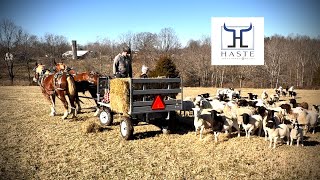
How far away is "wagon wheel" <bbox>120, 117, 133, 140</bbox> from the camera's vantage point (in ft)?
30.0

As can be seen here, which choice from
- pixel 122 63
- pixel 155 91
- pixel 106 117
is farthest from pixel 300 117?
pixel 106 117

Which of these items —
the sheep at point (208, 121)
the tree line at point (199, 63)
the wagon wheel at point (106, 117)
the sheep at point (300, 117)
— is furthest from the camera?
the tree line at point (199, 63)

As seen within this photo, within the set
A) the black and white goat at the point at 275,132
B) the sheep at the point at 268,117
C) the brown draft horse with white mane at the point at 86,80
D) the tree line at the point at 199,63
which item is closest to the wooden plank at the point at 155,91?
the sheep at the point at 268,117

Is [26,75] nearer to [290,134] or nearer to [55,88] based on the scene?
[55,88]

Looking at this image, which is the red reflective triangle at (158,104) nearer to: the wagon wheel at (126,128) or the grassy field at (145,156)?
the wagon wheel at (126,128)

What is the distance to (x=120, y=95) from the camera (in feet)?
29.7

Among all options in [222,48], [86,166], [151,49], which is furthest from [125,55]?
[151,49]

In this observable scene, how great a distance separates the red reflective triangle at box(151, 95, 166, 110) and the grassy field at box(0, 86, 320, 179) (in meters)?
1.06

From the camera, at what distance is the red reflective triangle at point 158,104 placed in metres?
9.12

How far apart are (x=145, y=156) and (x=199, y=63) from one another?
144 feet

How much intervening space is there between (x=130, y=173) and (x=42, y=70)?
10.1 meters

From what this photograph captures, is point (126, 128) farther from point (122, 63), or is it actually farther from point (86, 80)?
point (86, 80)

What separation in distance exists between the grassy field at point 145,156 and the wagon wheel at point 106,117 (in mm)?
291

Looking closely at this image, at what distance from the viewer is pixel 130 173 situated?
654 cm
